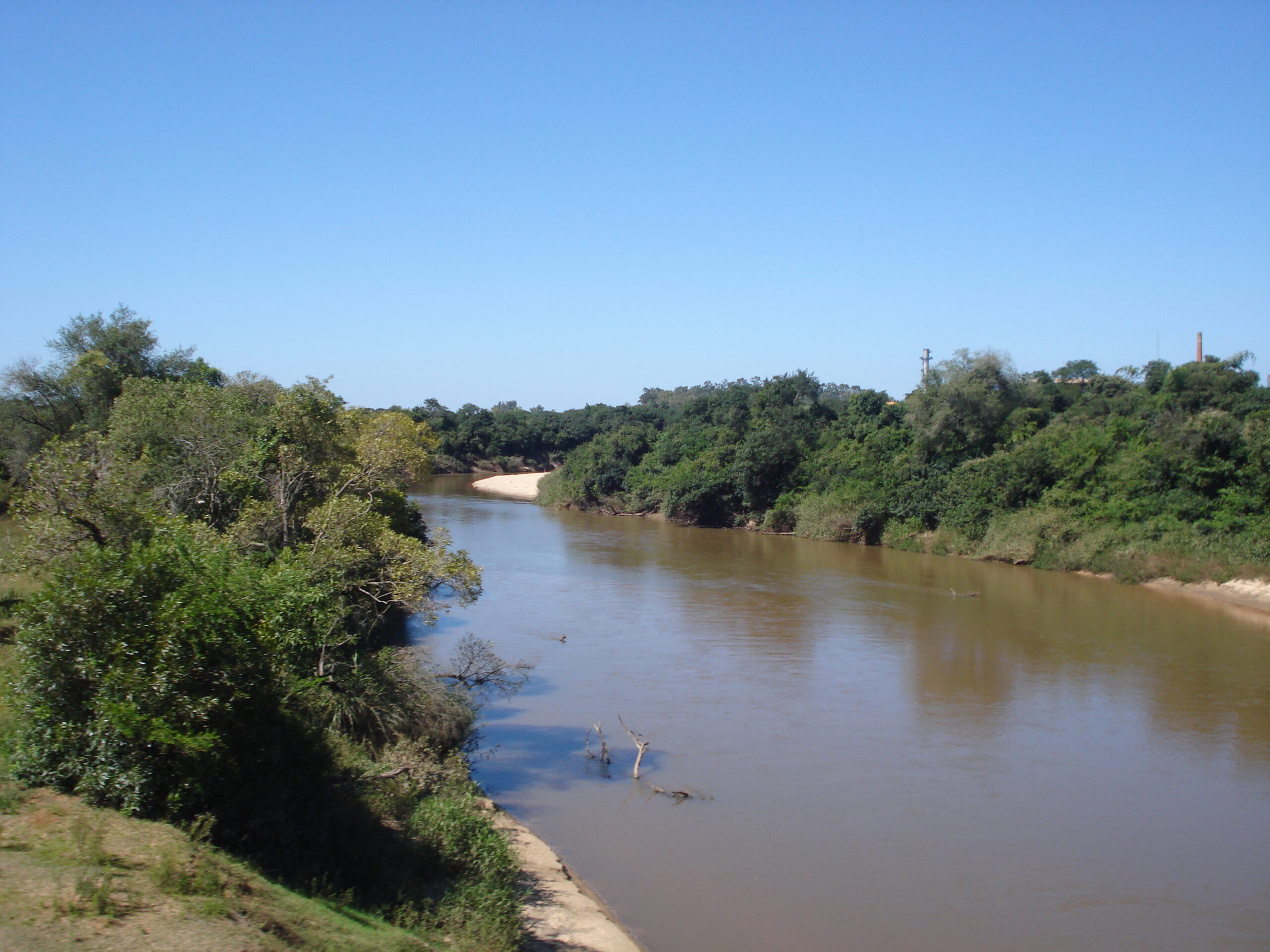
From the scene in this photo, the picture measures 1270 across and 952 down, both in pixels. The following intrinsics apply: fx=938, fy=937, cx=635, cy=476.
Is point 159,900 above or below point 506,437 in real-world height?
below

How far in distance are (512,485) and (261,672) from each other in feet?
211

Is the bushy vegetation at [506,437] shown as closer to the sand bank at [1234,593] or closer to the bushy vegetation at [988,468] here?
the bushy vegetation at [988,468]

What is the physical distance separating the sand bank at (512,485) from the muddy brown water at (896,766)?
3892 centimetres

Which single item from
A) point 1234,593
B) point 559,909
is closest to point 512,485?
point 1234,593

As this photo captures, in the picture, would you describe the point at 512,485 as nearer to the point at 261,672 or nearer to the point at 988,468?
the point at 988,468

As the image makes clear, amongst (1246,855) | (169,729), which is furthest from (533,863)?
(1246,855)

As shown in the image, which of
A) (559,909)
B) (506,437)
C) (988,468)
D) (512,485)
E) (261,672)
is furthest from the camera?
(506,437)

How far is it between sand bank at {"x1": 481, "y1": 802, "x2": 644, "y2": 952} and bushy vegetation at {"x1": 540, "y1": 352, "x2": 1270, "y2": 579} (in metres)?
26.7

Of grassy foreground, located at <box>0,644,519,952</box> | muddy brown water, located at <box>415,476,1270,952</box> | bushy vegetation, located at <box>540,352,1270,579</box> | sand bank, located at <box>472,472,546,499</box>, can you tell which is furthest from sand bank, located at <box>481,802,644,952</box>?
sand bank, located at <box>472,472,546,499</box>

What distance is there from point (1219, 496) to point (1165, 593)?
455cm

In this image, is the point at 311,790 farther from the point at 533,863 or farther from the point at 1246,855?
the point at 1246,855

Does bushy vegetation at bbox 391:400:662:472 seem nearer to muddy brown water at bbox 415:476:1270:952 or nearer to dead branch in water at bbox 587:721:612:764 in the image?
muddy brown water at bbox 415:476:1270:952

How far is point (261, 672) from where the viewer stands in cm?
829

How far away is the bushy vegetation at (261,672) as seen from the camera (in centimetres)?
756
